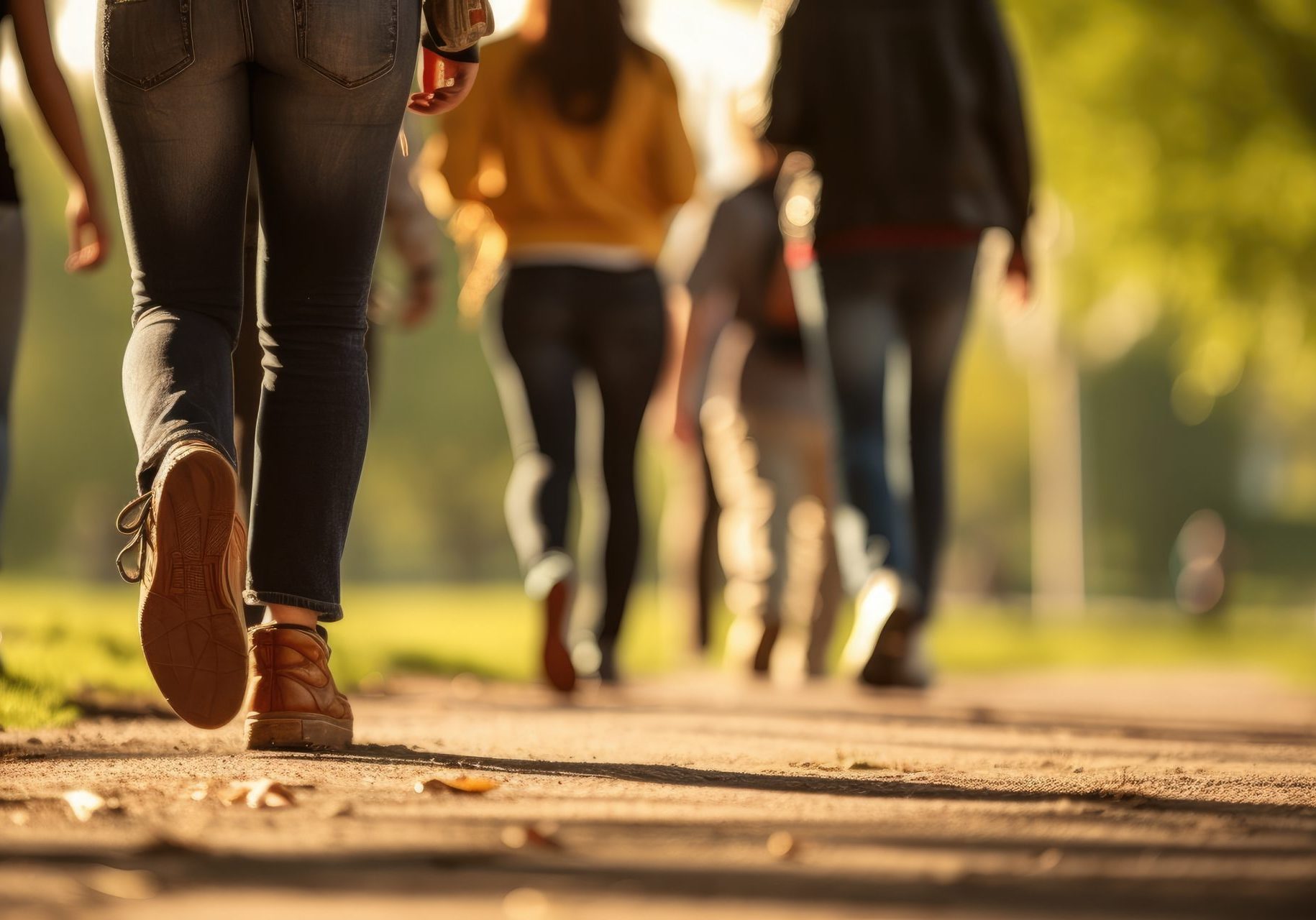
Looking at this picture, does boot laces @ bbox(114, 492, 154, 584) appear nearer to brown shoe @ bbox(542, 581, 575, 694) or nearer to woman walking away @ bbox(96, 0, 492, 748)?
woman walking away @ bbox(96, 0, 492, 748)

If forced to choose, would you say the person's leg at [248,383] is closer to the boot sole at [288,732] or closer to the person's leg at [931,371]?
the boot sole at [288,732]

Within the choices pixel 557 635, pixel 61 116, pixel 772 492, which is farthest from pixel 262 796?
pixel 772 492

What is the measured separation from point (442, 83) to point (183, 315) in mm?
783

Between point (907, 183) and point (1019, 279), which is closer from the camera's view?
point (907, 183)

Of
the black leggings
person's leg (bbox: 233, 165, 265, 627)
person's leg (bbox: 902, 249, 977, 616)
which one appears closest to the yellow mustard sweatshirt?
the black leggings

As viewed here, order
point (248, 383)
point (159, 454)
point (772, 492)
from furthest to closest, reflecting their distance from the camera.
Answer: point (772, 492)
point (248, 383)
point (159, 454)

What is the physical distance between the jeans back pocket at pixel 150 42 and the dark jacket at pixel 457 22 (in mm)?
531

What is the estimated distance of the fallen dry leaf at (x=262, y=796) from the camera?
264cm

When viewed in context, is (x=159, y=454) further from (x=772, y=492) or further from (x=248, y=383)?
(x=772, y=492)

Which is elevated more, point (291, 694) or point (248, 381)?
point (248, 381)

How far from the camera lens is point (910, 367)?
6.39 m

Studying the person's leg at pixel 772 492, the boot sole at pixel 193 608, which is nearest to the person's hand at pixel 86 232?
the boot sole at pixel 193 608

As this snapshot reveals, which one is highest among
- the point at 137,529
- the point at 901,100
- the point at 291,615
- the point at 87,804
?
the point at 901,100

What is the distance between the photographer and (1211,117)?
1444 centimetres
